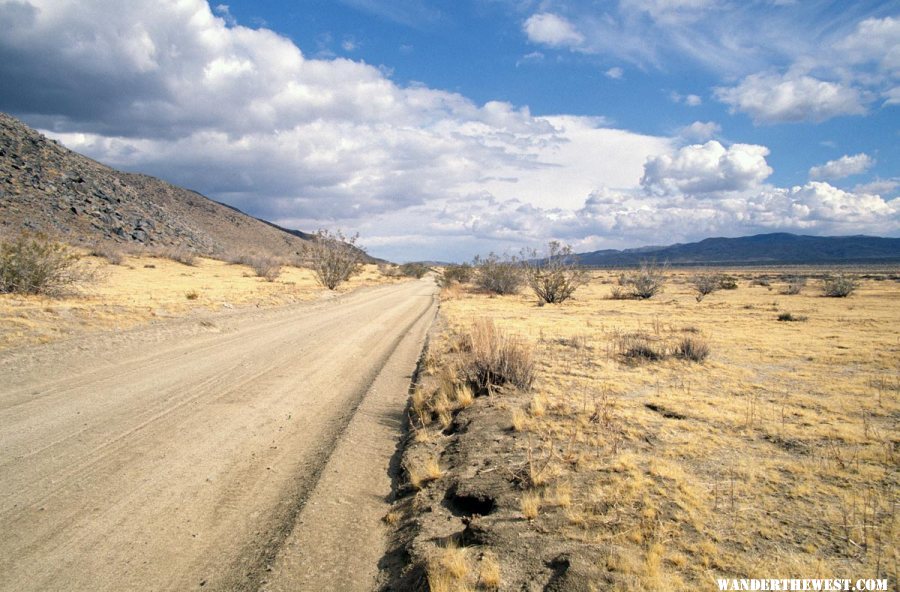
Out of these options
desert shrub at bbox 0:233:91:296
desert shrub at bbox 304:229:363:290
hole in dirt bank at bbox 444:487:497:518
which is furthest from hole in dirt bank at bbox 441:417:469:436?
desert shrub at bbox 304:229:363:290

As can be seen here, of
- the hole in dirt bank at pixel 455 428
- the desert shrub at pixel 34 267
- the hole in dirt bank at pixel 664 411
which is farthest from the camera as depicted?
the desert shrub at pixel 34 267

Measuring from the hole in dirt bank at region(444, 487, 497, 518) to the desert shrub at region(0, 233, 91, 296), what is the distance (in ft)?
60.9

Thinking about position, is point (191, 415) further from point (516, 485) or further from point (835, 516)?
point (835, 516)

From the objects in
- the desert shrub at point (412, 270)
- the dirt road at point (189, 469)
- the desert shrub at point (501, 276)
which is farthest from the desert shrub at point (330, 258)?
the desert shrub at point (412, 270)

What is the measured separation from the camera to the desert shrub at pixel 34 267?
1556cm

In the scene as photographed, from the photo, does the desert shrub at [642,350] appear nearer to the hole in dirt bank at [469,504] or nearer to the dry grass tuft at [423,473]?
the dry grass tuft at [423,473]

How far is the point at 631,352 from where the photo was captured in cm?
1183

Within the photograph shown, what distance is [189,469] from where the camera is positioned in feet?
16.7

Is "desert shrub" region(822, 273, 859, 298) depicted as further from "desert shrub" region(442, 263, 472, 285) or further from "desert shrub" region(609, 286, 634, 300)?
"desert shrub" region(442, 263, 472, 285)

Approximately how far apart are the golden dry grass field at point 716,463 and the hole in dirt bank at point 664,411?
20mm

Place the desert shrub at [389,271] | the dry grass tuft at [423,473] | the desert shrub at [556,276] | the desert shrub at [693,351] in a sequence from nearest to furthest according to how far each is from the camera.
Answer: the dry grass tuft at [423,473] → the desert shrub at [693,351] → the desert shrub at [556,276] → the desert shrub at [389,271]

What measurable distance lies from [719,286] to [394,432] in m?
44.7

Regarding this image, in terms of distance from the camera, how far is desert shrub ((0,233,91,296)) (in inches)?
613

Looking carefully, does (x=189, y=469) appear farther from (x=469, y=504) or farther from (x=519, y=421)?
(x=519, y=421)
